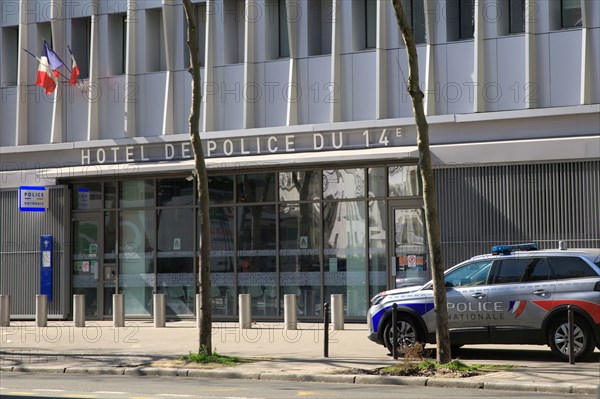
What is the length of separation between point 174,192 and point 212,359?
441 inches

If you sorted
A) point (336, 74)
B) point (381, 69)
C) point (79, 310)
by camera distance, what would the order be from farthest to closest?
point (79, 310) < point (336, 74) < point (381, 69)

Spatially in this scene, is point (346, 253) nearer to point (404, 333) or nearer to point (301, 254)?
point (301, 254)

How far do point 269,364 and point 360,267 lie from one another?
351 inches

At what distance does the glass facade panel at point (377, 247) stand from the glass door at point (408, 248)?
0.27 m

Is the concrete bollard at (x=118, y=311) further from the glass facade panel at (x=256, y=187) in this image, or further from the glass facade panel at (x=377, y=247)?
the glass facade panel at (x=377, y=247)

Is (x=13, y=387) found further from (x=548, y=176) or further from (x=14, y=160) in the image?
(x=14, y=160)

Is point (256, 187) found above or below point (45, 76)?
below

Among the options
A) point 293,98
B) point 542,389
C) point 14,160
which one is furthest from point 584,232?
point 14,160

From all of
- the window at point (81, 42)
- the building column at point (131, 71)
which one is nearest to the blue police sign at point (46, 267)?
the building column at point (131, 71)

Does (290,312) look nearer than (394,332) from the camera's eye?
No

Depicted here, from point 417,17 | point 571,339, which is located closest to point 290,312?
point 417,17

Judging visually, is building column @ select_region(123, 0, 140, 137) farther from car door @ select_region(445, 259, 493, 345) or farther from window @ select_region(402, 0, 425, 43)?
car door @ select_region(445, 259, 493, 345)

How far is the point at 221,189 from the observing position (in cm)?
2764

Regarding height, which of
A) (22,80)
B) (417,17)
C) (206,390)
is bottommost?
(206,390)
